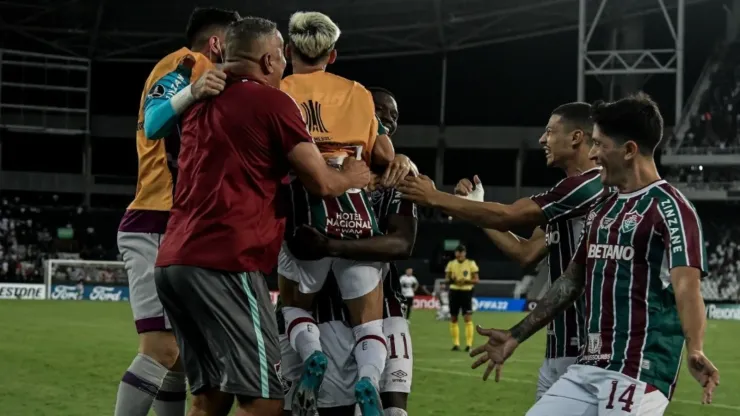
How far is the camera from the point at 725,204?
121ft

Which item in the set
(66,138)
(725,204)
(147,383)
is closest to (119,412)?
(147,383)

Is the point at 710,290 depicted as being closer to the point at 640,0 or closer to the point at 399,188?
A: the point at 640,0

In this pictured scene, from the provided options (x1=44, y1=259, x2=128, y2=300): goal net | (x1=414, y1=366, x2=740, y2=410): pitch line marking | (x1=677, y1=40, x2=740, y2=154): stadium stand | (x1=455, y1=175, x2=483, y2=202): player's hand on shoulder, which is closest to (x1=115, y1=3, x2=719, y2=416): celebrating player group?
(x1=455, y1=175, x2=483, y2=202): player's hand on shoulder

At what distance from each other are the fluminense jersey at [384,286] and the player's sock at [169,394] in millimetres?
604

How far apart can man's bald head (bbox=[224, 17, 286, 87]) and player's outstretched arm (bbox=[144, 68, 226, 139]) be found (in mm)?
95

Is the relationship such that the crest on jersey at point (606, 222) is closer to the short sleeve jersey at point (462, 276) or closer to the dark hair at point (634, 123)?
the dark hair at point (634, 123)

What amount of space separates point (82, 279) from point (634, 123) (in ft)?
98.4

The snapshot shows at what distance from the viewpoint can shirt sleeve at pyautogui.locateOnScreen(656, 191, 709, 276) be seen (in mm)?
4020

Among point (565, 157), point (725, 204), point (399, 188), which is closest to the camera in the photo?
point (399, 188)

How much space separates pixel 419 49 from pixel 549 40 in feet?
17.0

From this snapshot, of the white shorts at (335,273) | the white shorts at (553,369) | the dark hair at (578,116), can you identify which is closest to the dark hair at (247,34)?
the white shorts at (335,273)

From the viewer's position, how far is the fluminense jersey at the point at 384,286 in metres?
5.26

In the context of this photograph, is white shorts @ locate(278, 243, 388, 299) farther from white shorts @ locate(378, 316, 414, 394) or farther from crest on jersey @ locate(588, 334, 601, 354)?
crest on jersey @ locate(588, 334, 601, 354)

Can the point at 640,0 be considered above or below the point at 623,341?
above
